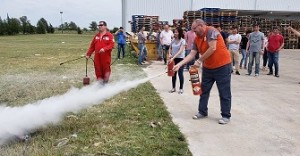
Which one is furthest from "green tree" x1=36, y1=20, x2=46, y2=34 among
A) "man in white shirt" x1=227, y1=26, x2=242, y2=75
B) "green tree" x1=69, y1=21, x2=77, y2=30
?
"man in white shirt" x1=227, y1=26, x2=242, y2=75

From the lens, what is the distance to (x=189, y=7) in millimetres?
35688

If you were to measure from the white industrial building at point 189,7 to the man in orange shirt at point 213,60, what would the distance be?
94.2ft

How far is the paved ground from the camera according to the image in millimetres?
5186

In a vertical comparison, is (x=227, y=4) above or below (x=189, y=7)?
above

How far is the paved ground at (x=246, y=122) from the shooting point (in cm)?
519

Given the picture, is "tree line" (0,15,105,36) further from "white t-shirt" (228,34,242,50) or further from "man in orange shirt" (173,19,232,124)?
"man in orange shirt" (173,19,232,124)

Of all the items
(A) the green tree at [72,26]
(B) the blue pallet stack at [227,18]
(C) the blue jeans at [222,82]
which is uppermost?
(A) the green tree at [72,26]

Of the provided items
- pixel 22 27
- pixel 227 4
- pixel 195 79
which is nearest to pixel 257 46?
pixel 195 79

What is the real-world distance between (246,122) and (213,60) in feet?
4.37

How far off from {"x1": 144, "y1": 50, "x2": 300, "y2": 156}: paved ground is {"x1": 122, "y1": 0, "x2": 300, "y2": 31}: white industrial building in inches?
992

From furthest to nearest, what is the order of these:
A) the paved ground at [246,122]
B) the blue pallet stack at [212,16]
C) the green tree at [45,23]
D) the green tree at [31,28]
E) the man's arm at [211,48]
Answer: the green tree at [45,23] < the green tree at [31,28] < the blue pallet stack at [212,16] < the man's arm at [211,48] < the paved ground at [246,122]

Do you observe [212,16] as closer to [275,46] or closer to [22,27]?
[275,46]

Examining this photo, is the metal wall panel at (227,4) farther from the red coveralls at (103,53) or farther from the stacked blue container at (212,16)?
the red coveralls at (103,53)

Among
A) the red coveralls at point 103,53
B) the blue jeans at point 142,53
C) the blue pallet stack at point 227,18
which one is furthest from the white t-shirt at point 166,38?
the blue pallet stack at point 227,18
